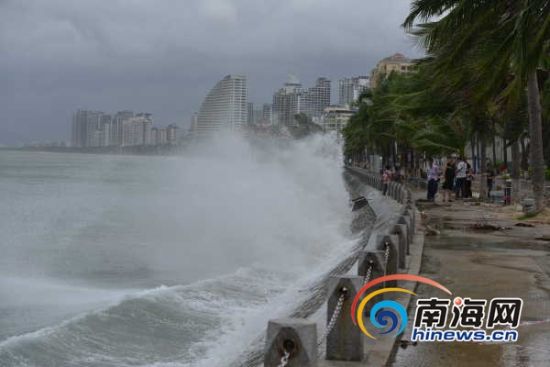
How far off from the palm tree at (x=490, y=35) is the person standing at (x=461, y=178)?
36.0 ft

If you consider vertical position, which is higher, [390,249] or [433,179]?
[433,179]

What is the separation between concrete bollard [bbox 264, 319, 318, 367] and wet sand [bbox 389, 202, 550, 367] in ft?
5.72

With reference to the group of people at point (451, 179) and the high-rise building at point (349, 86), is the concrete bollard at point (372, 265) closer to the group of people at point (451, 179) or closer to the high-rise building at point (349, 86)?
the group of people at point (451, 179)

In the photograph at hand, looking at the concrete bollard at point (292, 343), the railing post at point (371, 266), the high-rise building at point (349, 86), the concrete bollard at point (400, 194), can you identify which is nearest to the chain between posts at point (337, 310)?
the concrete bollard at point (292, 343)

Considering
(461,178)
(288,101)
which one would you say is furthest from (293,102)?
(461,178)

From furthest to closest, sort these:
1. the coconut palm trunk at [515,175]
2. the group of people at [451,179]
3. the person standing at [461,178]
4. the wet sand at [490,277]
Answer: the person standing at [461,178] < the group of people at [451,179] < the coconut palm trunk at [515,175] < the wet sand at [490,277]

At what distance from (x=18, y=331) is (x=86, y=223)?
2157cm

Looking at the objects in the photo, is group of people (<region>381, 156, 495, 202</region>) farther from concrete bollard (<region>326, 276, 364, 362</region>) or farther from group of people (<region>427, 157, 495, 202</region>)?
concrete bollard (<region>326, 276, 364, 362</region>)

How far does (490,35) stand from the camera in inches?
504

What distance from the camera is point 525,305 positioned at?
7871mm

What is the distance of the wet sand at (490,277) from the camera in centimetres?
595

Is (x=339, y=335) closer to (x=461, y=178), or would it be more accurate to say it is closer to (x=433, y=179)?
(x=433, y=179)

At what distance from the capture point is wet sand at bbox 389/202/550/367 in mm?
5949

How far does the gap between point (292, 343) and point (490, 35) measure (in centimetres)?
1003
